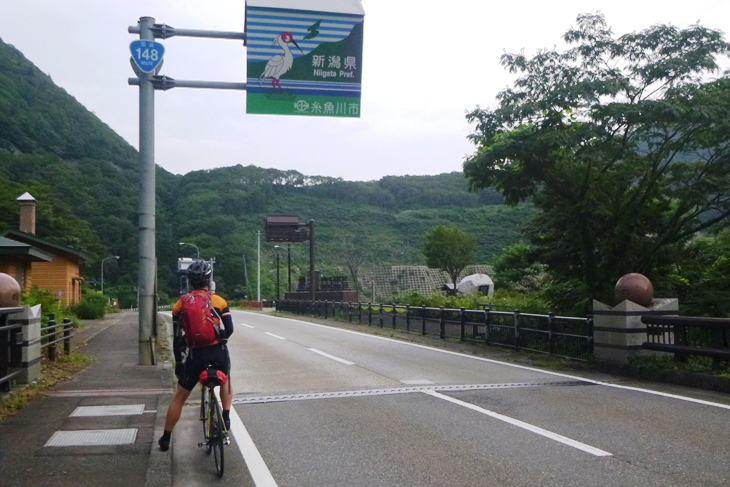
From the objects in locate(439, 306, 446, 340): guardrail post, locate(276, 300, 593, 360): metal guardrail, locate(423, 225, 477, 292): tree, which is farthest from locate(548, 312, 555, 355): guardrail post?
locate(423, 225, 477, 292): tree

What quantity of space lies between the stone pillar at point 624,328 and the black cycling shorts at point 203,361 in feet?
27.3

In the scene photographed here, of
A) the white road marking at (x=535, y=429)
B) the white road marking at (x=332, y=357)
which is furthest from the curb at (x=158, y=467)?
the white road marking at (x=332, y=357)

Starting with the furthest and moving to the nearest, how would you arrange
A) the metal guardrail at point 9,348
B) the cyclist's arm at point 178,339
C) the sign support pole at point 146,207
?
the sign support pole at point 146,207, the metal guardrail at point 9,348, the cyclist's arm at point 178,339

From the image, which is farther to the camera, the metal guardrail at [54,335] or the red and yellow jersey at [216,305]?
the metal guardrail at [54,335]

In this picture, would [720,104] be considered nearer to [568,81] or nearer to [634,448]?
[568,81]

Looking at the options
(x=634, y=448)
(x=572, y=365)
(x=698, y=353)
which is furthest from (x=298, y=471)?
(x=572, y=365)

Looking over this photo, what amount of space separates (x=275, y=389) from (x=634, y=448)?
5.92 m

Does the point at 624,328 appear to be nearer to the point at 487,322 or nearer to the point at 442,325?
the point at 487,322

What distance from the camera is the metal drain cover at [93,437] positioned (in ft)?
23.5

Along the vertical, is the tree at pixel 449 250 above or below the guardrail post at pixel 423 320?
above

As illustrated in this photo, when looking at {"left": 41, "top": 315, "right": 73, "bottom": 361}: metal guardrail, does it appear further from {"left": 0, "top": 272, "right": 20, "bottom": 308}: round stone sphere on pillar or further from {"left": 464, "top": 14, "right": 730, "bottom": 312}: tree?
{"left": 464, "top": 14, "right": 730, "bottom": 312}: tree

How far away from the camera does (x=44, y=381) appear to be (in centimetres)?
1131

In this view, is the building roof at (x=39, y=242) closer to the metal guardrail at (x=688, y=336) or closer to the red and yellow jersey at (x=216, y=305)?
the metal guardrail at (x=688, y=336)

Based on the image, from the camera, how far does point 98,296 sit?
1757 inches
